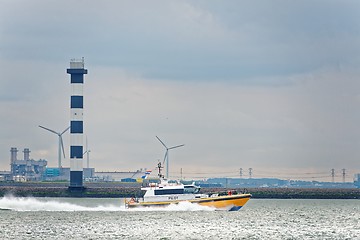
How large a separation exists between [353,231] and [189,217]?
1008 inches

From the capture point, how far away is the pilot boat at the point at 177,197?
454 ft

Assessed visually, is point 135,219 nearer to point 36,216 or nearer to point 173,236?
point 36,216

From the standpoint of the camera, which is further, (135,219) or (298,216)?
(298,216)

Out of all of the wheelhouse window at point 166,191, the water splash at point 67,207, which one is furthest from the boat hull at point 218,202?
the wheelhouse window at point 166,191

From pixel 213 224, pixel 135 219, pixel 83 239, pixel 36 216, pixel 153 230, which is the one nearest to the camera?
pixel 83 239

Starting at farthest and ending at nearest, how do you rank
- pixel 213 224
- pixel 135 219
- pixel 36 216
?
pixel 36 216 < pixel 135 219 < pixel 213 224

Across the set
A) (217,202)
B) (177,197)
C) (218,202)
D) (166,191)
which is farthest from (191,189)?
(218,202)

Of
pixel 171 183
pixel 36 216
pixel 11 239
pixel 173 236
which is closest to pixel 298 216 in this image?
pixel 171 183

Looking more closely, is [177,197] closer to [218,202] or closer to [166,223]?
[218,202]

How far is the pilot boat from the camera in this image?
454ft

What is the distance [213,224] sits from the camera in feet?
387

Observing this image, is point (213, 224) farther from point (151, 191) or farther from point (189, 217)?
point (151, 191)

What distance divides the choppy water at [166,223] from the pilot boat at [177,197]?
943mm

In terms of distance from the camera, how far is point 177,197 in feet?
454
